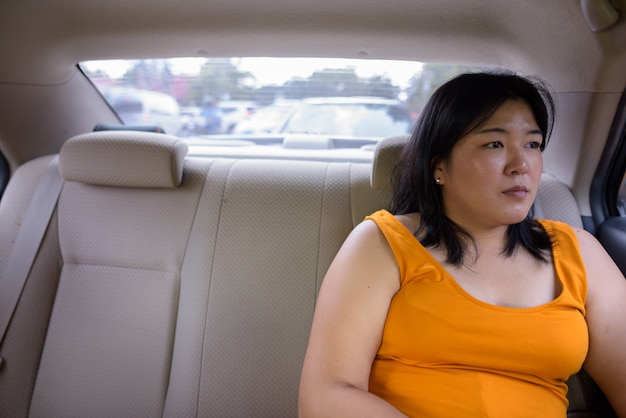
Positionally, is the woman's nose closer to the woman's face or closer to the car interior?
the woman's face

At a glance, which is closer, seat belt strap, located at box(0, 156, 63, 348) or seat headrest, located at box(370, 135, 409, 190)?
seat headrest, located at box(370, 135, 409, 190)

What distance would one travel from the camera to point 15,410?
185cm

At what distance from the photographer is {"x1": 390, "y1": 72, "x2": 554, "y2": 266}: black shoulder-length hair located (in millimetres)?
1459

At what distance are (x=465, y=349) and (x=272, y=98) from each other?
168 cm

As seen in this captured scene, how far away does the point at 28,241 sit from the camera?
6.66ft

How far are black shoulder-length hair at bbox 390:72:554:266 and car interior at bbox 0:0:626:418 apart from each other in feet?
0.83

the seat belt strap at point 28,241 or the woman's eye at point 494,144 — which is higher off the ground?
the woman's eye at point 494,144

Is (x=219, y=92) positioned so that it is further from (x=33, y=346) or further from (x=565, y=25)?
(x=565, y=25)

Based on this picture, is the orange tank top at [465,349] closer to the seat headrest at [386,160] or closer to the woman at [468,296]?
the woman at [468,296]

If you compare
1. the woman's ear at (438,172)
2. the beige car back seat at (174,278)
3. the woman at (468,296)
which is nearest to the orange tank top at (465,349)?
the woman at (468,296)

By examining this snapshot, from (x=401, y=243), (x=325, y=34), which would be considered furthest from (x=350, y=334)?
(x=325, y=34)

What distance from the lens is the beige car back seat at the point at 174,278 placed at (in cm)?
180

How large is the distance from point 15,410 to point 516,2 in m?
2.23

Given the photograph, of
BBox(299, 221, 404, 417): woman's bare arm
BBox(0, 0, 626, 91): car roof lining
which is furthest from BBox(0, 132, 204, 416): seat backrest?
BBox(299, 221, 404, 417): woman's bare arm
